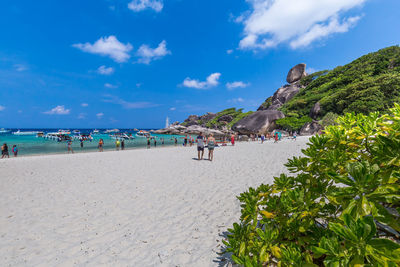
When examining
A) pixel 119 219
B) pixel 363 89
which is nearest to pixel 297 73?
pixel 363 89

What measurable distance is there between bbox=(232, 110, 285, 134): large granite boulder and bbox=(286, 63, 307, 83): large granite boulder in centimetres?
4019

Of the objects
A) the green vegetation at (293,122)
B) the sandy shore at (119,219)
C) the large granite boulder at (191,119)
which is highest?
the large granite boulder at (191,119)

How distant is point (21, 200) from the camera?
17.5ft

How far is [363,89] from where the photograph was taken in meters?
32.6

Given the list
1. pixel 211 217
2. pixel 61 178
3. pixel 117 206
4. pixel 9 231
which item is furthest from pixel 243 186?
pixel 61 178

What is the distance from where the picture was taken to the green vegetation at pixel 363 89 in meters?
28.8

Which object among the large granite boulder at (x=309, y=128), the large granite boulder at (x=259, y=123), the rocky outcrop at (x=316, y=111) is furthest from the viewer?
the rocky outcrop at (x=316, y=111)

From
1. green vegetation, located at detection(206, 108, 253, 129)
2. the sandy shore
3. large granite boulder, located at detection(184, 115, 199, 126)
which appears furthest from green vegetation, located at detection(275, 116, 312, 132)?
large granite boulder, located at detection(184, 115, 199, 126)

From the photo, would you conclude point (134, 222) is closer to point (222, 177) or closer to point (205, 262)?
point (205, 262)

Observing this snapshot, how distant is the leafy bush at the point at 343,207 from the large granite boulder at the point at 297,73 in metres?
82.4

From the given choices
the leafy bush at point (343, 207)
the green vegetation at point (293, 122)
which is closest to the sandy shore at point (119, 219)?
the leafy bush at point (343, 207)

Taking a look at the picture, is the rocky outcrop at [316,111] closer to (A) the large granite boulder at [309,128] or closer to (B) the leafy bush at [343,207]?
(A) the large granite boulder at [309,128]

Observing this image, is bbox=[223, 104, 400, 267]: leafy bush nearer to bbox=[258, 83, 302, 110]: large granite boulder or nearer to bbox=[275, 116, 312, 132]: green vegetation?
bbox=[275, 116, 312, 132]: green vegetation

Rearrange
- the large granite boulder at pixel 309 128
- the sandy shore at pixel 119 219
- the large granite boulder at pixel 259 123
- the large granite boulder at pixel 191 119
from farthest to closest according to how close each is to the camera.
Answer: the large granite boulder at pixel 191 119
the large granite boulder at pixel 259 123
the large granite boulder at pixel 309 128
the sandy shore at pixel 119 219
